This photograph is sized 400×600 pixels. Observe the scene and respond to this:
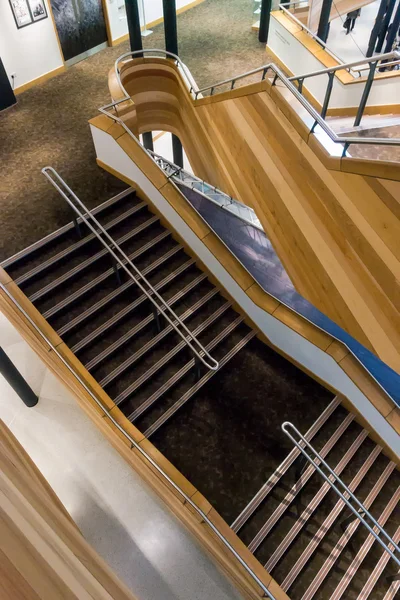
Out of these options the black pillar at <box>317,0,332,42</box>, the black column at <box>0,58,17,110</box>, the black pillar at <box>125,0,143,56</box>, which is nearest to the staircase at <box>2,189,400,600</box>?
the black column at <box>0,58,17,110</box>

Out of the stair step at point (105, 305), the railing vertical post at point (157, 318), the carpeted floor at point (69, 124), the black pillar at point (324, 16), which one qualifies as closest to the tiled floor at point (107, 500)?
the stair step at point (105, 305)

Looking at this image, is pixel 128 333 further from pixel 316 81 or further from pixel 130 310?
pixel 316 81

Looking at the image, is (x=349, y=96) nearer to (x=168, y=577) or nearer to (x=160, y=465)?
(x=160, y=465)

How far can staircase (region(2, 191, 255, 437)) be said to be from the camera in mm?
5090

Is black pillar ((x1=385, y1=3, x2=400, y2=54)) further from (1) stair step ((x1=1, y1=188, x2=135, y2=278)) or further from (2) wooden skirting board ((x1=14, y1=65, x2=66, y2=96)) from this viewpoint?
(1) stair step ((x1=1, y1=188, x2=135, y2=278))

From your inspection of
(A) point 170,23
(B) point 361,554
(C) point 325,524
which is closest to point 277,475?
(C) point 325,524

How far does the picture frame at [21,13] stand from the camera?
7.01 meters

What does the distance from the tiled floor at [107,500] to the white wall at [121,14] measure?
25.3 ft

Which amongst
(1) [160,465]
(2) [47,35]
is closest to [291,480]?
(1) [160,465]

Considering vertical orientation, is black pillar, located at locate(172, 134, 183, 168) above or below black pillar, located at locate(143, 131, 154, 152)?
below

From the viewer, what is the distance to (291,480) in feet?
16.1

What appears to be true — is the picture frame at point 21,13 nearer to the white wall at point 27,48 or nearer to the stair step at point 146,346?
the white wall at point 27,48

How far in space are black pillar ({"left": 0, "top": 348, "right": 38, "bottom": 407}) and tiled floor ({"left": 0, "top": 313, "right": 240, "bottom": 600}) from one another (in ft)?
0.55

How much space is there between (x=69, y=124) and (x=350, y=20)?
331 inches
